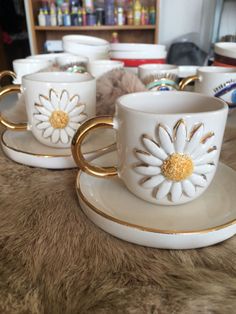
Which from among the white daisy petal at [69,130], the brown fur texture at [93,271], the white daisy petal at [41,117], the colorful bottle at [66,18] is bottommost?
the brown fur texture at [93,271]

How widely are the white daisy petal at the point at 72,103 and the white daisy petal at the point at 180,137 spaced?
0.23 metres

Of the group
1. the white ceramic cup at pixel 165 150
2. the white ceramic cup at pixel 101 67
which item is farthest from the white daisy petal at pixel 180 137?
the white ceramic cup at pixel 101 67

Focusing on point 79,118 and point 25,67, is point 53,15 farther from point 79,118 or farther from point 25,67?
point 79,118

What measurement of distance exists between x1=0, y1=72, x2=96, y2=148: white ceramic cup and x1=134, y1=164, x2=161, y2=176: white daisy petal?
0.20 metres

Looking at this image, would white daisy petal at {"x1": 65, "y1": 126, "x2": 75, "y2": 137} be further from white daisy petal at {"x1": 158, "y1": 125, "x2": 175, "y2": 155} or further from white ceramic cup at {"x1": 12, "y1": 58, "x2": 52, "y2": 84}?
white ceramic cup at {"x1": 12, "y1": 58, "x2": 52, "y2": 84}

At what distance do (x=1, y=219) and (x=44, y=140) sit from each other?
188mm

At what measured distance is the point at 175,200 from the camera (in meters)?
0.35

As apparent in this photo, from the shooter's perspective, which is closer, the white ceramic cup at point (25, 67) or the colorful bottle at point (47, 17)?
the white ceramic cup at point (25, 67)

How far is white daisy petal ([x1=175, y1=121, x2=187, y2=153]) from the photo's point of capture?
0.32 meters

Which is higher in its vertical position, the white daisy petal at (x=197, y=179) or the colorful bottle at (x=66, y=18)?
the colorful bottle at (x=66, y=18)

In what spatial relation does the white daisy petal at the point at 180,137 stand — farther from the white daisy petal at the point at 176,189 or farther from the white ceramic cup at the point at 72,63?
the white ceramic cup at the point at 72,63

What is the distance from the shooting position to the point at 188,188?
13.6 inches

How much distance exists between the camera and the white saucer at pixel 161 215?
0.30 meters

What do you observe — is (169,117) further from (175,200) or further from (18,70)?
(18,70)
